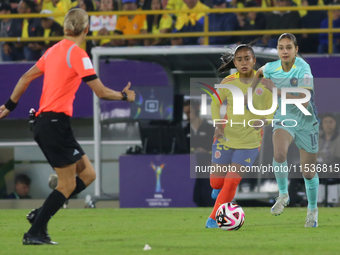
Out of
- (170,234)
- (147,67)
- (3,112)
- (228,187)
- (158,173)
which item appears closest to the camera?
(3,112)

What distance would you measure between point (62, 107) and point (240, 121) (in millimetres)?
2668

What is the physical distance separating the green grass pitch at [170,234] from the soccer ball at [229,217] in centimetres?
9

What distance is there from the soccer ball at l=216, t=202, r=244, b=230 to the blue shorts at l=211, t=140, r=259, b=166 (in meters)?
0.59

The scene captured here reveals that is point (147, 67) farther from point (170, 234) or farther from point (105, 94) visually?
point (105, 94)

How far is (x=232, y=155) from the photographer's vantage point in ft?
24.3

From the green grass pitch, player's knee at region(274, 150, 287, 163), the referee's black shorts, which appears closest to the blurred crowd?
the green grass pitch

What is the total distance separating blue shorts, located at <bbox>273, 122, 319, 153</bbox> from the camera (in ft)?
23.7

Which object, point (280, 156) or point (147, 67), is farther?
point (147, 67)

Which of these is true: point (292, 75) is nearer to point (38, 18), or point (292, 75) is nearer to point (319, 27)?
point (319, 27)

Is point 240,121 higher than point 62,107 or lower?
lower

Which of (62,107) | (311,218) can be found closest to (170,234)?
(311,218)

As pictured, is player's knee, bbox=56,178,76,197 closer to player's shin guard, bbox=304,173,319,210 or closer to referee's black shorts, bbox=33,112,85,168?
referee's black shorts, bbox=33,112,85,168

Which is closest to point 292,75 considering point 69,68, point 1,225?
point 69,68

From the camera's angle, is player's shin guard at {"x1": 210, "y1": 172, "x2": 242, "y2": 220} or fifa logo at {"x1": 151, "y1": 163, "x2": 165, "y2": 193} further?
fifa logo at {"x1": 151, "y1": 163, "x2": 165, "y2": 193}
